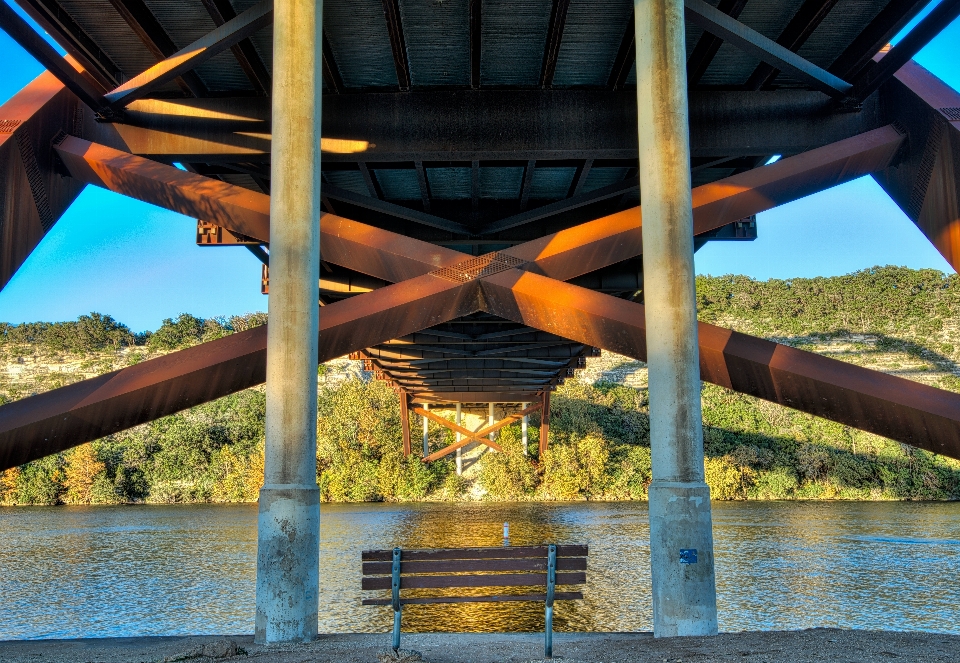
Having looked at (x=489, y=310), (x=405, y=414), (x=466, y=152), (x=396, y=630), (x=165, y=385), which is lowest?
(x=396, y=630)

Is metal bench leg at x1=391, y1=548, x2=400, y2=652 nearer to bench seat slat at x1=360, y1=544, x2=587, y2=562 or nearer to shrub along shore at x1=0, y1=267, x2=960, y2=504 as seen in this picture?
bench seat slat at x1=360, y1=544, x2=587, y2=562

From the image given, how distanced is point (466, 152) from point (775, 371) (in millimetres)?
5342

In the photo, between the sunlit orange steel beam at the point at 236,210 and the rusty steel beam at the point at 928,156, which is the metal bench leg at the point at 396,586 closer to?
the sunlit orange steel beam at the point at 236,210

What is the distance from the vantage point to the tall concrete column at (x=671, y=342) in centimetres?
805

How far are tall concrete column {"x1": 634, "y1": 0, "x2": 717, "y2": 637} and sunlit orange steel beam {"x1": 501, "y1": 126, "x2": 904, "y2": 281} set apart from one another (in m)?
1.67

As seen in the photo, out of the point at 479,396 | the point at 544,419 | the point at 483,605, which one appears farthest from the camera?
the point at 544,419

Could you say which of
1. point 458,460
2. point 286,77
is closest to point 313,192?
point 286,77

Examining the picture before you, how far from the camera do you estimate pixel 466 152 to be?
12125 mm

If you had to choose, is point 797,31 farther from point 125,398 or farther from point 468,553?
point 125,398

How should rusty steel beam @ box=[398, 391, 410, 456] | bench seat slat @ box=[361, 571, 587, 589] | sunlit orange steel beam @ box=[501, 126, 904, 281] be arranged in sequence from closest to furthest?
1. bench seat slat @ box=[361, 571, 587, 589]
2. sunlit orange steel beam @ box=[501, 126, 904, 281]
3. rusty steel beam @ box=[398, 391, 410, 456]

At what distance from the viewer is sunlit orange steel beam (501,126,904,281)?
10.5m

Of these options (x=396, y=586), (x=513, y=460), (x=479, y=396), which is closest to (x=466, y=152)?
(x=396, y=586)

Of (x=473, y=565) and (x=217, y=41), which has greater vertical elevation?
(x=217, y=41)

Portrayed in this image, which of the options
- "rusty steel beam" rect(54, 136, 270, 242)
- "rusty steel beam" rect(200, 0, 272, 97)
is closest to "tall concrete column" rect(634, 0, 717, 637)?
"rusty steel beam" rect(54, 136, 270, 242)
